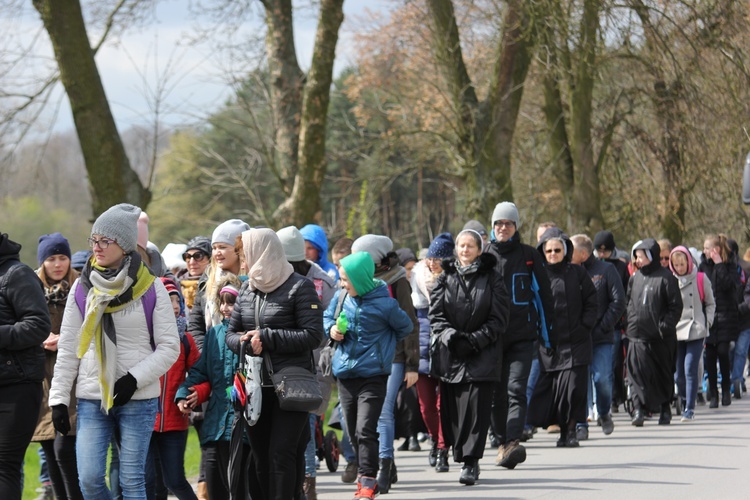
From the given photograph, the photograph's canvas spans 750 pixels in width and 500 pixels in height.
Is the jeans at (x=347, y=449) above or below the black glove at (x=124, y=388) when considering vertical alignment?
below

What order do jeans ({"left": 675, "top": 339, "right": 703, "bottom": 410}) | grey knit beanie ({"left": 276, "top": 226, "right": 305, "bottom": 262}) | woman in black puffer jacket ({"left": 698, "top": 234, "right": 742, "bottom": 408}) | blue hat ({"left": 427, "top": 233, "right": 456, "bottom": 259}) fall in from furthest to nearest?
woman in black puffer jacket ({"left": 698, "top": 234, "right": 742, "bottom": 408}) → jeans ({"left": 675, "top": 339, "right": 703, "bottom": 410}) → blue hat ({"left": 427, "top": 233, "right": 456, "bottom": 259}) → grey knit beanie ({"left": 276, "top": 226, "right": 305, "bottom": 262})

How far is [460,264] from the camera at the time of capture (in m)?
9.86

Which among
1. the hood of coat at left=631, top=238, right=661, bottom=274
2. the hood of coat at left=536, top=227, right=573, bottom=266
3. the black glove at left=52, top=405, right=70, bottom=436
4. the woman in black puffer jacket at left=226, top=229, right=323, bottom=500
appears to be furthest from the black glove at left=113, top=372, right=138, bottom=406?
the hood of coat at left=631, top=238, right=661, bottom=274

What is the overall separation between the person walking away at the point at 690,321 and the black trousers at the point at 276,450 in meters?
8.08

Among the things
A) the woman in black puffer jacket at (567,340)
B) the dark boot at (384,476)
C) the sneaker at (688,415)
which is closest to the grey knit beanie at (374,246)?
the dark boot at (384,476)

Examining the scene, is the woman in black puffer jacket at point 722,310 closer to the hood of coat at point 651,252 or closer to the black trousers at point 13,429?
the hood of coat at point 651,252

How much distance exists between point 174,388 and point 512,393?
3.78m

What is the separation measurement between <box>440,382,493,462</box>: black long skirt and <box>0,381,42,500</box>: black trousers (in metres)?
3.96

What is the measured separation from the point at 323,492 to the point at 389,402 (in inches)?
34.7

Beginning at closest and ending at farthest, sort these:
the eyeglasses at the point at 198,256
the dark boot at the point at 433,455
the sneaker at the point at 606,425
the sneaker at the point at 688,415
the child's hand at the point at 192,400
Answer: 1. the child's hand at the point at 192,400
2. the eyeglasses at the point at 198,256
3. the dark boot at the point at 433,455
4. the sneaker at the point at 606,425
5. the sneaker at the point at 688,415

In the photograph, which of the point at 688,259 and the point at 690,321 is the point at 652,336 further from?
the point at 688,259

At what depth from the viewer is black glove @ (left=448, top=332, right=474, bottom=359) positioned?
9.70 m

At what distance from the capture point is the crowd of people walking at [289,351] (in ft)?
21.5

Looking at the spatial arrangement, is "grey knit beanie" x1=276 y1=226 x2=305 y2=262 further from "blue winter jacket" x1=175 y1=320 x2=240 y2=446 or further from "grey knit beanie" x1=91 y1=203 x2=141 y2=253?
"grey knit beanie" x1=91 y1=203 x2=141 y2=253
